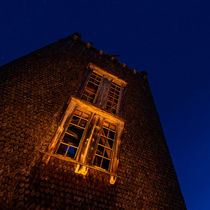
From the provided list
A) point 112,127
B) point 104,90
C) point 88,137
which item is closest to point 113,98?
point 104,90

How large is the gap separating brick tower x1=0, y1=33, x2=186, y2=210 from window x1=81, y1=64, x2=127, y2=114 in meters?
0.06

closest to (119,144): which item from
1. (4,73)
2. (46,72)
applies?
(46,72)

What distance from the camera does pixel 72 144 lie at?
6031mm

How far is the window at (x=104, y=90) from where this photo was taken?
22.7ft

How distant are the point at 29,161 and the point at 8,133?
106cm

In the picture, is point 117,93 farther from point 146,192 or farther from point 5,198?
point 5,198

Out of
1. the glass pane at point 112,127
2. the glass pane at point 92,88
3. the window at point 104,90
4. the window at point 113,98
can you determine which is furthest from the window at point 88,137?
the glass pane at point 92,88

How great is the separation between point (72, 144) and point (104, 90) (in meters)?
3.20

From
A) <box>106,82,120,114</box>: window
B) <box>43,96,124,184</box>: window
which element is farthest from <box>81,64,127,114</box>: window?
<box>43,96,124,184</box>: window

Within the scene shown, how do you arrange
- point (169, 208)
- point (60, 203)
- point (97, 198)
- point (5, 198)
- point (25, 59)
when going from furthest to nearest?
1. point (25, 59)
2. point (169, 208)
3. point (97, 198)
4. point (60, 203)
5. point (5, 198)

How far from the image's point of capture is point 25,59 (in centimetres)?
641

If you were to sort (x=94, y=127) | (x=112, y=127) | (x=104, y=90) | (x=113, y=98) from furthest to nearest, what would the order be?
(x=113, y=98), (x=104, y=90), (x=112, y=127), (x=94, y=127)

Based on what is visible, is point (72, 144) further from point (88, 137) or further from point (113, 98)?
point (113, 98)

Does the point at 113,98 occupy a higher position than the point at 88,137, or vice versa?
the point at 113,98
